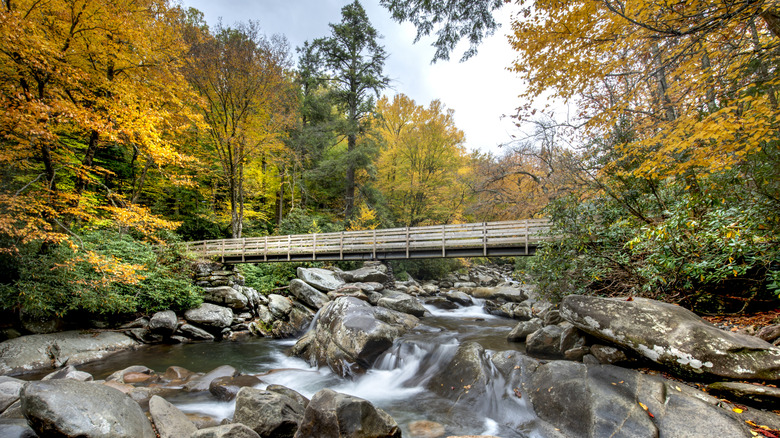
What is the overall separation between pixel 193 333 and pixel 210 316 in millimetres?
704

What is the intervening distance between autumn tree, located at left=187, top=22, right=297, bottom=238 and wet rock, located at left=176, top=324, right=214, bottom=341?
24.5 ft

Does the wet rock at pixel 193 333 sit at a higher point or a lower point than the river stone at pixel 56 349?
lower

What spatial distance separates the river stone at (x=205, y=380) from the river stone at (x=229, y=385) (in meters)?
0.21

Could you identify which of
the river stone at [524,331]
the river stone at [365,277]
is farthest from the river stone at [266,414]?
the river stone at [365,277]

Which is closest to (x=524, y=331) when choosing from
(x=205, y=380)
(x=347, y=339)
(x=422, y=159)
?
(x=347, y=339)

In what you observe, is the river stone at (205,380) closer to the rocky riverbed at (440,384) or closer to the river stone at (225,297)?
the rocky riverbed at (440,384)

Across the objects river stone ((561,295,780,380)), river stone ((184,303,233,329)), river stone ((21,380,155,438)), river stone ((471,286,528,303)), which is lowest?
river stone ((471,286,528,303))

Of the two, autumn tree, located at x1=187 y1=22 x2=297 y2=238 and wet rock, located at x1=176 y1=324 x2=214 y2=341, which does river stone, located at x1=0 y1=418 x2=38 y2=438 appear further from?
autumn tree, located at x1=187 y1=22 x2=297 y2=238

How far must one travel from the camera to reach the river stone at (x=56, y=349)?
6777 mm

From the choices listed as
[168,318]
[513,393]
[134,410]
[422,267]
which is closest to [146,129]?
[168,318]

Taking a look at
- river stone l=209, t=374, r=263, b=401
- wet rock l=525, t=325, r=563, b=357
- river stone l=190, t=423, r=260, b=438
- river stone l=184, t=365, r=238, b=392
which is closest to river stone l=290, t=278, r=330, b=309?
river stone l=184, t=365, r=238, b=392

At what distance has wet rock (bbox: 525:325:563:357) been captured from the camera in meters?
5.71

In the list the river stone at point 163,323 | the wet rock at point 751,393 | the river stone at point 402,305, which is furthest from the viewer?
the river stone at point 402,305

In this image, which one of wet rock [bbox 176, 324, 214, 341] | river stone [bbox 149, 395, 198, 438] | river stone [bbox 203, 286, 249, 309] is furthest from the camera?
river stone [bbox 203, 286, 249, 309]
